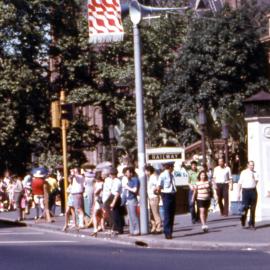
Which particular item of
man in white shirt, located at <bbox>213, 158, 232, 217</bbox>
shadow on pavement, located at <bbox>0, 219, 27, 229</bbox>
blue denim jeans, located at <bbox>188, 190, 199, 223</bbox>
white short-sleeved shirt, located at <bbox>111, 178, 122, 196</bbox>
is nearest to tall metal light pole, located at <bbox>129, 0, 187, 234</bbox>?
white short-sleeved shirt, located at <bbox>111, 178, 122, 196</bbox>

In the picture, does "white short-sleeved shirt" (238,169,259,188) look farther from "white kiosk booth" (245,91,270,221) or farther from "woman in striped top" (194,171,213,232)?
"white kiosk booth" (245,91,270,221)

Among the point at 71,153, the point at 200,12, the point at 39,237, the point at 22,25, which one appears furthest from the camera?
the point at 200,12

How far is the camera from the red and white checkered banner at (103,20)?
27.2 meters

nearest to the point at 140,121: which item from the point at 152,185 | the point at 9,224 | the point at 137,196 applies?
the point at 152,185

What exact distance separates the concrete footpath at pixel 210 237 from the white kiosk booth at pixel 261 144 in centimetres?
67

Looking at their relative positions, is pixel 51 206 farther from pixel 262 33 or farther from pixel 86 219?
pixel 262 33

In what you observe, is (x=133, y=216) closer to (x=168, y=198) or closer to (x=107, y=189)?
(x=107, y=189)

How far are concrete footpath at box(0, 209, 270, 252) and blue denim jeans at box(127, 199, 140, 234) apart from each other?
1.03 ft

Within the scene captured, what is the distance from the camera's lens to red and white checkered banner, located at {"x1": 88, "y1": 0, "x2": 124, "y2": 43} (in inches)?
1070

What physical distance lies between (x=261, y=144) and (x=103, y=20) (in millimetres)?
5490

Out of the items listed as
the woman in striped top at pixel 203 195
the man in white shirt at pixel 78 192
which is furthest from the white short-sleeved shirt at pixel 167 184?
the man in white shirt at pixel 78 192

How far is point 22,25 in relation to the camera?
5384 centimetres

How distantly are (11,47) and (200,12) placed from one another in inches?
509

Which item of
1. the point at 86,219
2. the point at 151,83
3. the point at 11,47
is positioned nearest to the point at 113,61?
the point at 151,83
